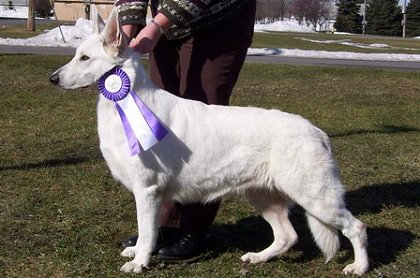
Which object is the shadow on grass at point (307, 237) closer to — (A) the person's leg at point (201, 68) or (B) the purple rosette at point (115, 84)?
(A) the person's leg at point (201, 68)

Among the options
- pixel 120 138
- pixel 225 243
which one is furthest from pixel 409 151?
pixel 120 138

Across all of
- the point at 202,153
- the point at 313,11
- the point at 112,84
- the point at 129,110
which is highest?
A: the point at 313,11

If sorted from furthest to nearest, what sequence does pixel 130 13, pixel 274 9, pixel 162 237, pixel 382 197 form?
pixel 274 9 → pixel 382 197 → pixel 162 237 → pixel 130 13

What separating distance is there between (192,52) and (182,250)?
1.38 metres

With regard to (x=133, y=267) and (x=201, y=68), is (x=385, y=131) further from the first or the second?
(x=133, y=267)

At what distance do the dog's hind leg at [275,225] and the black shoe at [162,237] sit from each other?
21.6 inches

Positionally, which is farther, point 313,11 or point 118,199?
point 313,11

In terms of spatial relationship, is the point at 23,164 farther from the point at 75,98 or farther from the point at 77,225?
the point at 75,98

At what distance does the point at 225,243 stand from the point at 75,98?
7.28 m

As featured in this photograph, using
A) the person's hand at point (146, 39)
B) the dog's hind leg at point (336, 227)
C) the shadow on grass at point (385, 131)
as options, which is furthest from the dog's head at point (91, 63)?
the shadow on grass at point (385, 131)

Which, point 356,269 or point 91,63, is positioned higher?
point 91,63

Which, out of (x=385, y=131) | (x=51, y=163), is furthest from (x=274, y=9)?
(x=51, y=163)

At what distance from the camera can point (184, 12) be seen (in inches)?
157

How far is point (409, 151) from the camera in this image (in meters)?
7.92
